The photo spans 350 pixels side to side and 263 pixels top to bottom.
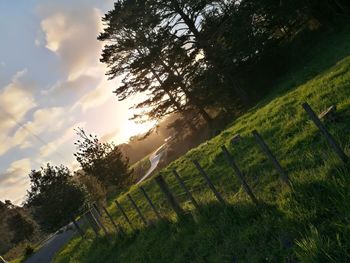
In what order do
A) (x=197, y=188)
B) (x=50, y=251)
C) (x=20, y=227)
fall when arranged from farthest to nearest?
(x=20, y=227) → (x=50, y=251) → (x=197, y=188)

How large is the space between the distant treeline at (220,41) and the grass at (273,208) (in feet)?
41.4

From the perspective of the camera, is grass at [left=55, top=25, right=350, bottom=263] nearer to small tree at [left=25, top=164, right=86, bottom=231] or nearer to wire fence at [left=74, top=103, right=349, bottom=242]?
wire fence at [left=74, top=103, right=349, bottom=242]

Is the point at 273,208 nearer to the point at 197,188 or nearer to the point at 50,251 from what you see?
the point at 197,188

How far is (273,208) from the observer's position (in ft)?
24.7

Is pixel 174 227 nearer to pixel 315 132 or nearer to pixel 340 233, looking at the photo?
pixel 315 132

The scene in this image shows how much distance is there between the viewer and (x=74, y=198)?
27.0 meters

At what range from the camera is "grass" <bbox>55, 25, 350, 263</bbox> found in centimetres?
604

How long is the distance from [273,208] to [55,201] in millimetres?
21212

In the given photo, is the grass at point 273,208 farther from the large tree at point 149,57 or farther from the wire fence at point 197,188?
the large tree at point 149,57

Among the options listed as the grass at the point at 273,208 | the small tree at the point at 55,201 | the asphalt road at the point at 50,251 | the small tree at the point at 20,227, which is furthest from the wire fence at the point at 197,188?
the small tree at the point at 20,227

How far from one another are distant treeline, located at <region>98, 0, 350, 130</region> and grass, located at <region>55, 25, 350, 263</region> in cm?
1262

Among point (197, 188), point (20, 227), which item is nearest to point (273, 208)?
point (197, 188)

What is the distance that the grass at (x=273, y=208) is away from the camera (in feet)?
19.8

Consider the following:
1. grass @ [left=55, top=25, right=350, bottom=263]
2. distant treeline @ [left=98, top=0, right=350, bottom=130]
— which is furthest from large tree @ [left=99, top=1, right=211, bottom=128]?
grass @ [left=55, top=25, right=350, bottom=263]
